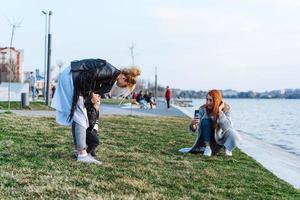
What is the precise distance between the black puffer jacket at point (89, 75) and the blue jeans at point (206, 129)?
2.61m

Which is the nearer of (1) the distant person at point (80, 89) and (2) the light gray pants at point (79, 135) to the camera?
(1) the distant person at point (80, 89)

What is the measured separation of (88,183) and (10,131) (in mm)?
5791

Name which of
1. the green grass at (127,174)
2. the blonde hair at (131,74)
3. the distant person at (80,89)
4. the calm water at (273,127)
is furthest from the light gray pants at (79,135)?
the calm water at (273,127)

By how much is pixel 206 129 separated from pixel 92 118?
258 cm

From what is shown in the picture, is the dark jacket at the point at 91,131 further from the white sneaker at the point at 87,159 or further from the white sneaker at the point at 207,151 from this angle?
the white sneaker at the point at 207,151

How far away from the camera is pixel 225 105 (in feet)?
31.6

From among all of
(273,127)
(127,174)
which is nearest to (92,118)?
(127,174)

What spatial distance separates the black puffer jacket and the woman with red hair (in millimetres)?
2593

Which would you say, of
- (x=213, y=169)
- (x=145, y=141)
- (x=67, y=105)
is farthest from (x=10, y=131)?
(x=213, y=169)

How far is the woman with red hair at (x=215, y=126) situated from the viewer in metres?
9.30

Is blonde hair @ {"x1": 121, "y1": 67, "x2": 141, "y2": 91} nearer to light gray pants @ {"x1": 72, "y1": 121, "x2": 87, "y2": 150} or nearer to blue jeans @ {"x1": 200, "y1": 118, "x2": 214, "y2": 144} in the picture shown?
light gray pants @ {"x1": 72, "y1": 121, "x2": 87, "y2": 150}

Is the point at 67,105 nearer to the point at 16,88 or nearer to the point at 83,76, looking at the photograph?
the point at 83,76

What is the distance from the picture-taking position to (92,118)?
7.66 meters

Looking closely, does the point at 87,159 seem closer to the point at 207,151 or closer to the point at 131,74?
the point at 131,74
